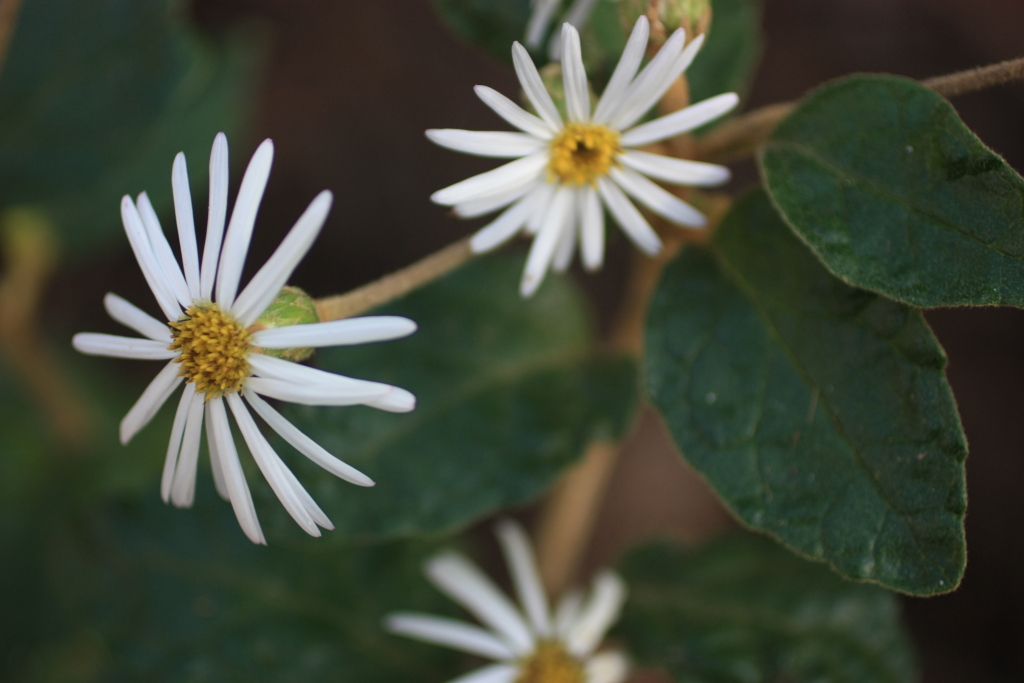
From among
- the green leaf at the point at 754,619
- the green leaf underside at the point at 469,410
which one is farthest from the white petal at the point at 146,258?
the green leaf at the point at 754,619

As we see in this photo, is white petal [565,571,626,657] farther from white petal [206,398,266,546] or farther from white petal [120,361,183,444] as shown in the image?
white petal [120,361,183,444]

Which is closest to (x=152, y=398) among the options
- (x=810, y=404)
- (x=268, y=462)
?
(x=268, y=462)

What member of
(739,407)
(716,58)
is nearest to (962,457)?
(739,407)

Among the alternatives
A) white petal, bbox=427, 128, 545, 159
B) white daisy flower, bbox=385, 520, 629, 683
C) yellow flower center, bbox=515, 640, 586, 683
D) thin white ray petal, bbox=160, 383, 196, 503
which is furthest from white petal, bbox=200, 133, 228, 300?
yellow flower center, bbox=515, 640, 586, 683

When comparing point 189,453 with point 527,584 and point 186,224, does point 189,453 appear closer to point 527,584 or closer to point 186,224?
point 186,224

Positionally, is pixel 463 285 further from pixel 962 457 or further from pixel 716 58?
pixel 962 457

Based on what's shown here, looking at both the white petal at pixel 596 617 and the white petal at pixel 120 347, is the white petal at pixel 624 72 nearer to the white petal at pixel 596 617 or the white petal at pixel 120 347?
the white petal at pixel 120 347
